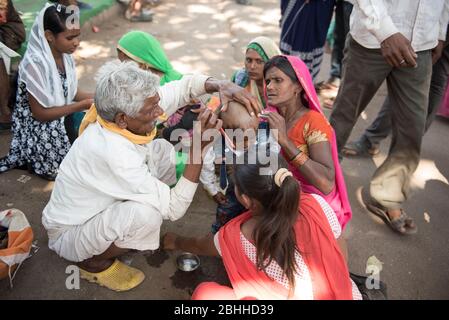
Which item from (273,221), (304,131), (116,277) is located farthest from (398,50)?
(116,277)

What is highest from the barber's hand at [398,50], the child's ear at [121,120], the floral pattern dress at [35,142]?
the barber's hand at [398,50]

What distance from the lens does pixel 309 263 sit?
1.75m

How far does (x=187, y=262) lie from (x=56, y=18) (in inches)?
72.7

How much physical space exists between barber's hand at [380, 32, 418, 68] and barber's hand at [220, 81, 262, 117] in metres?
0.83

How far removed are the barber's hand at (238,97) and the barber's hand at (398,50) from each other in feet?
2.73

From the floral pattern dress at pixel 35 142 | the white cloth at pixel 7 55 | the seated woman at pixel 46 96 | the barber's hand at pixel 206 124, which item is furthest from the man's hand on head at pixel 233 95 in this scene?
the white cloth at pixel 7 55

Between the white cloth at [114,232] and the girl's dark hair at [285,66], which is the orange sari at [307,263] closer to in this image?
the white cloth at [114,232]

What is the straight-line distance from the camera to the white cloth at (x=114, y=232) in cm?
192

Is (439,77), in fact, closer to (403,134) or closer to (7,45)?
(403,134)

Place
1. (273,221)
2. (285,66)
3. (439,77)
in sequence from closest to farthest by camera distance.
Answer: (273,221)
(285,66)
(439,77)

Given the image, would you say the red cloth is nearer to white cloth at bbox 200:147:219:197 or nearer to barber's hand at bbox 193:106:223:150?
barber's hand at bbox 193:106:223:150
